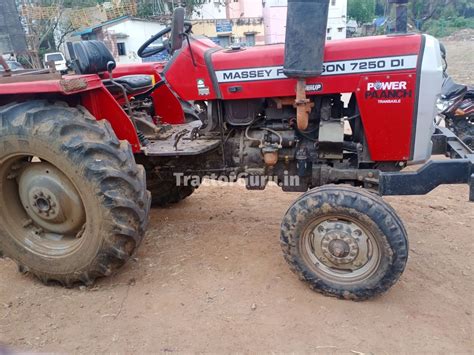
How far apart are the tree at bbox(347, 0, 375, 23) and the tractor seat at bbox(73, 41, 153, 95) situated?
153ft

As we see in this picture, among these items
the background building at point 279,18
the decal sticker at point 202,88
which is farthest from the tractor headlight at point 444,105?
the background building at point 279,18

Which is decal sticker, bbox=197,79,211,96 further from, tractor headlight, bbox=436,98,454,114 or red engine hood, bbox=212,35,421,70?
tractor headlight, bbox=436,98,454,114

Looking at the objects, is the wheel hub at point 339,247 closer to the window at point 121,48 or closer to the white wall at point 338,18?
the window at point 121,48

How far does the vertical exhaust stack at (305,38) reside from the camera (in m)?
2.68

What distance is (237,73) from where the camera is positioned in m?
3.17

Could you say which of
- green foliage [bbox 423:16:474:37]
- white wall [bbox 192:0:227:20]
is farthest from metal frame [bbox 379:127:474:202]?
green foliage [bbox 423:16:474:37]

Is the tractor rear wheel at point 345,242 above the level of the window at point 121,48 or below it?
above

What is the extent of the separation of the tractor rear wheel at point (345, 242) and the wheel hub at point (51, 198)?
1499 millimetres

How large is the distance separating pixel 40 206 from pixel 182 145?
45.1 inches

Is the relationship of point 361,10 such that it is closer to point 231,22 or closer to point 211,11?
point 211,11

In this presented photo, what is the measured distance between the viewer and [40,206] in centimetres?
317

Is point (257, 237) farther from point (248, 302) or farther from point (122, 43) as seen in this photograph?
point (122, 43)

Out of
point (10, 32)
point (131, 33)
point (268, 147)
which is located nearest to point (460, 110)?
point (268, 147)

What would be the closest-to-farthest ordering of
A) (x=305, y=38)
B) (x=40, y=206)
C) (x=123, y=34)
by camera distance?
(x=305, y=38)
(x=40, y=206)
(x=123, y=34)
